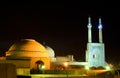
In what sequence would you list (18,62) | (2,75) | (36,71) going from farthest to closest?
(18,62)
(36,71)
(2,75)

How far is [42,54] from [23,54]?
2.30 m

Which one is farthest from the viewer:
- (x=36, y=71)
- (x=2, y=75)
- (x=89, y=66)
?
(x=89, y=66)

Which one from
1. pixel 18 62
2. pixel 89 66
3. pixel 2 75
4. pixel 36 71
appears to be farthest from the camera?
pixel 89 66

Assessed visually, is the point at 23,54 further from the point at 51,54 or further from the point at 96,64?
the point at 96,64

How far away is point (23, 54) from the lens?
4397 centimetres

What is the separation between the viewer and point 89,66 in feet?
174

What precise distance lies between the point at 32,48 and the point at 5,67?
30.0m

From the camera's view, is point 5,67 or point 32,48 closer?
point 5,67

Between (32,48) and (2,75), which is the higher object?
(32,48)

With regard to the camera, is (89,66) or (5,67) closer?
(5,67)

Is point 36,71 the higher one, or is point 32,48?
point 32,48

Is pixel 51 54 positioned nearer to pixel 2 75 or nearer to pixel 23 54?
pixel 23 54

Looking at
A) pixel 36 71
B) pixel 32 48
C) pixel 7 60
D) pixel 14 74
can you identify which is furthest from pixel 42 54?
pixel 14 74

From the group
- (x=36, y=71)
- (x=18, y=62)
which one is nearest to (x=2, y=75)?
(x=36, y=71)
